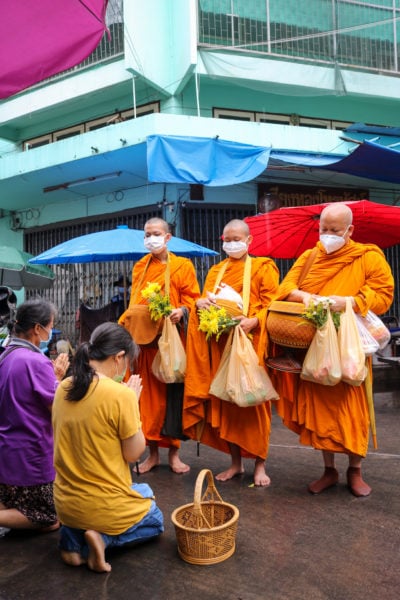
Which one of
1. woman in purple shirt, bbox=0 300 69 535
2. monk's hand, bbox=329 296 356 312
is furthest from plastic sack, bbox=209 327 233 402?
woman in purple shirt, bbox=0 300 69 535

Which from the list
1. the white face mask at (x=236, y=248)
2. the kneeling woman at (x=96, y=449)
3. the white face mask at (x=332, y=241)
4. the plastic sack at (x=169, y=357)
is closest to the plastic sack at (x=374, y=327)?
the white face mask at (x=332, y=241)

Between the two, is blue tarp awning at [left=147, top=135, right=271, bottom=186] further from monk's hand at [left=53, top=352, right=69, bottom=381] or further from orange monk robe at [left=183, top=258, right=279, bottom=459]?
monk's hand at [left=53, top=352, right=69, bottom=381]

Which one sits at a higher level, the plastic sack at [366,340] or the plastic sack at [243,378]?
the plastic sack at [366,340]

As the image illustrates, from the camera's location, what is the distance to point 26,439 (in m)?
2.88

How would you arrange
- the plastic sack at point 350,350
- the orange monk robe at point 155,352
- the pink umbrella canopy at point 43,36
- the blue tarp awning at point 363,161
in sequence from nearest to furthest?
the pink umbrella canopy at point 43,36 < the plastic sack at point 350,350 < the orange monk robe at point 155,352 < the blue tarp awning at point 363,161

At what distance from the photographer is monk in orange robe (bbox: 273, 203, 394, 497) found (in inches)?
128

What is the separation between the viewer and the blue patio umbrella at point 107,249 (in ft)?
21.7

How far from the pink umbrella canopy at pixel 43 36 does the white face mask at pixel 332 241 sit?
1.80 meters

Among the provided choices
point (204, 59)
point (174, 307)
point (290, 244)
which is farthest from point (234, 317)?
point (204, 59)

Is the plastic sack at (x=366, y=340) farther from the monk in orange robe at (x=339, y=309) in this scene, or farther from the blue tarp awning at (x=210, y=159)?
the blue tarp awning at (x=210, y=159)

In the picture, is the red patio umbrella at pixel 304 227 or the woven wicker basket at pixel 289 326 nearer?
the woven wicker basket at pixel 289 326

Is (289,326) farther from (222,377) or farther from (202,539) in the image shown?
(202,539)

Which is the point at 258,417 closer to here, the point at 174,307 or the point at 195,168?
the point at 174,307

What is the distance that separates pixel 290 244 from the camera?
595 cm
